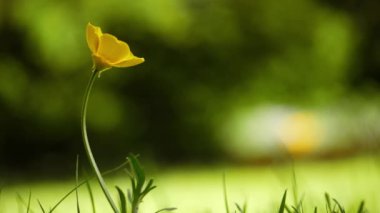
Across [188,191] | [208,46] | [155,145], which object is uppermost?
[208,46]

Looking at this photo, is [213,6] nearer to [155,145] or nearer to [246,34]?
[246,34]

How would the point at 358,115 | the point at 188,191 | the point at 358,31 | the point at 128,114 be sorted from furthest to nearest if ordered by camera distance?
the point at 358,31, the point at 128,114, the point at 188,191, the point at 358,115

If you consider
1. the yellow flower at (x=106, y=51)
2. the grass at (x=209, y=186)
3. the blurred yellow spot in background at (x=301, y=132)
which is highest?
the blurred yellow spot in background at (x=301, y=132)

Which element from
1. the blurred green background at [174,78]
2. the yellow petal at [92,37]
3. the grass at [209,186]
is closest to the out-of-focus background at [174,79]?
the blurred green background at [174,78]

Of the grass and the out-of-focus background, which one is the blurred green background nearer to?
the out-of-focus background

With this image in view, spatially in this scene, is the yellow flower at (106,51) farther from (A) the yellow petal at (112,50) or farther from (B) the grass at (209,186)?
(B) the grass at (209,186)

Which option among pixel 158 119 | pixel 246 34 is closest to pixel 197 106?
pixel 158 119

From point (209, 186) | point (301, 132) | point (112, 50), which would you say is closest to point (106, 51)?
point (112, 50)

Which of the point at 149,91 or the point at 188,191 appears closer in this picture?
the point at 188,191
